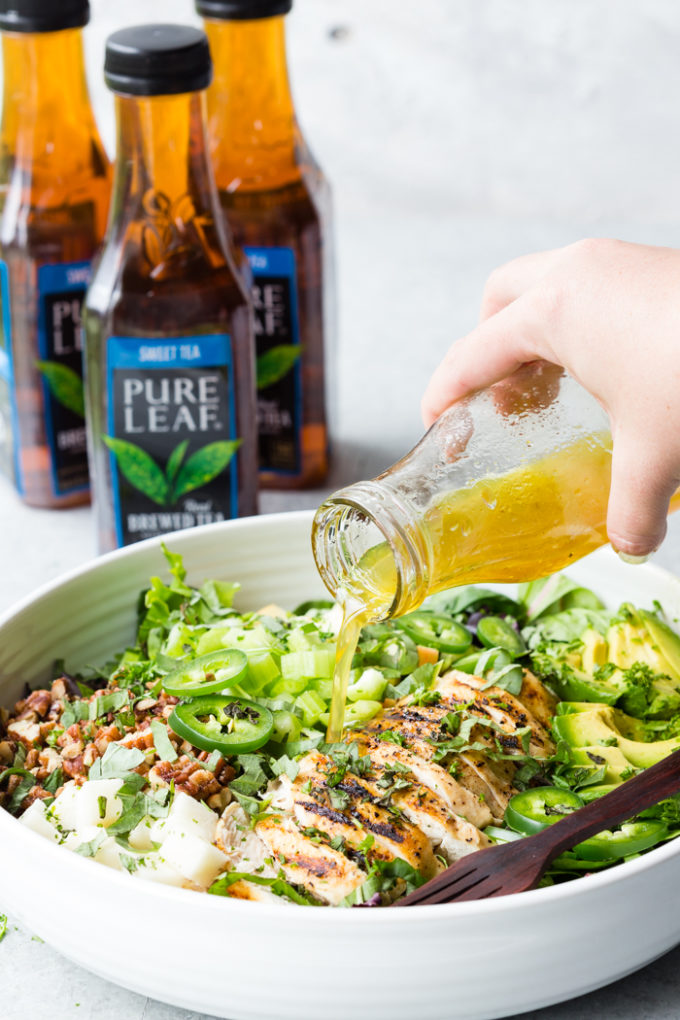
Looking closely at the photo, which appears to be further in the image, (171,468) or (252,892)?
(171,468)

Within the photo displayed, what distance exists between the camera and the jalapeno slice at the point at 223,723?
129 cm

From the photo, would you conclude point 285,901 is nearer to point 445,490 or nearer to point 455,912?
point 455,912

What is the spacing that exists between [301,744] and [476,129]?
310 centimetres

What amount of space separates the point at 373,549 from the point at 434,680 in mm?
227

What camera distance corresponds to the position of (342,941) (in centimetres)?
97

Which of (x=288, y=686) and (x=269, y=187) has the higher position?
(x=269, y=187)

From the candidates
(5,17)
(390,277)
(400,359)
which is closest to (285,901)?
(5,17)

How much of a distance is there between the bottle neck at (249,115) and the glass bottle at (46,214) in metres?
0.20

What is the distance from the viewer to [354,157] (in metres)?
4.09

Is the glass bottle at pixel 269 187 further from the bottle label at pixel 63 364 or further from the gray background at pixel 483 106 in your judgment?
the gray background at pixel 483 106

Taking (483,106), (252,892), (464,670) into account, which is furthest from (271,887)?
(483,106)

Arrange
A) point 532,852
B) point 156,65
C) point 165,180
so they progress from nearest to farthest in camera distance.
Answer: point 532,852 < point 156,65 < point 165,180

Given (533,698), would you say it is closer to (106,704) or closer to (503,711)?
(503,711)

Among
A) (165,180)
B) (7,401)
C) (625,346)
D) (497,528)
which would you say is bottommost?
(7,401)
